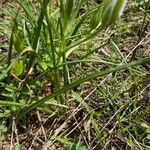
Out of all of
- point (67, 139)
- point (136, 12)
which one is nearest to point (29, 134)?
point (67, 139)

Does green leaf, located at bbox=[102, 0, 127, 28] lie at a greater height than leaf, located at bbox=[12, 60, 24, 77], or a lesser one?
greater

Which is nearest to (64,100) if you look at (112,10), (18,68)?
(18,68)

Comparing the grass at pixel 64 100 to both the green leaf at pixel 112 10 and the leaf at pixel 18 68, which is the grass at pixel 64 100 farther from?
the green leaf at pixel 112 10

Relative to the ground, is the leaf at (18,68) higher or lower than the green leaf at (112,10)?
lower

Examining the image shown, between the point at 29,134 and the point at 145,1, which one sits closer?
the point at 29,134

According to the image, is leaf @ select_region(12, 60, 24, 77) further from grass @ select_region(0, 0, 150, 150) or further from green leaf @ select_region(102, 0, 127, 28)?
green leaf @ select_region(102, 0, 127, 28)

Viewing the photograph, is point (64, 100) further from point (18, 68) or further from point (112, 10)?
point (112, 10)

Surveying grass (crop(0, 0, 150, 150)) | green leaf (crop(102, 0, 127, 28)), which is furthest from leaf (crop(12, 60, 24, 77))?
green leaf (crop(102, 0, 127, 28))

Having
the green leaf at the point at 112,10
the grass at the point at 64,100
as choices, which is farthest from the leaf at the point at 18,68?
the green leaf at the point at 112,10

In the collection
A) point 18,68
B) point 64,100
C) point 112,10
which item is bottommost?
point 64,100

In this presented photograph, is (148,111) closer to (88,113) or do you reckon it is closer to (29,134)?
(88,113)

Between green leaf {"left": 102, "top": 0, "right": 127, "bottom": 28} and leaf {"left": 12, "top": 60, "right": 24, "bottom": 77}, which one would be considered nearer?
green leaf {"left": 102, "top": 0, "right": 127, "bottom": 28}
